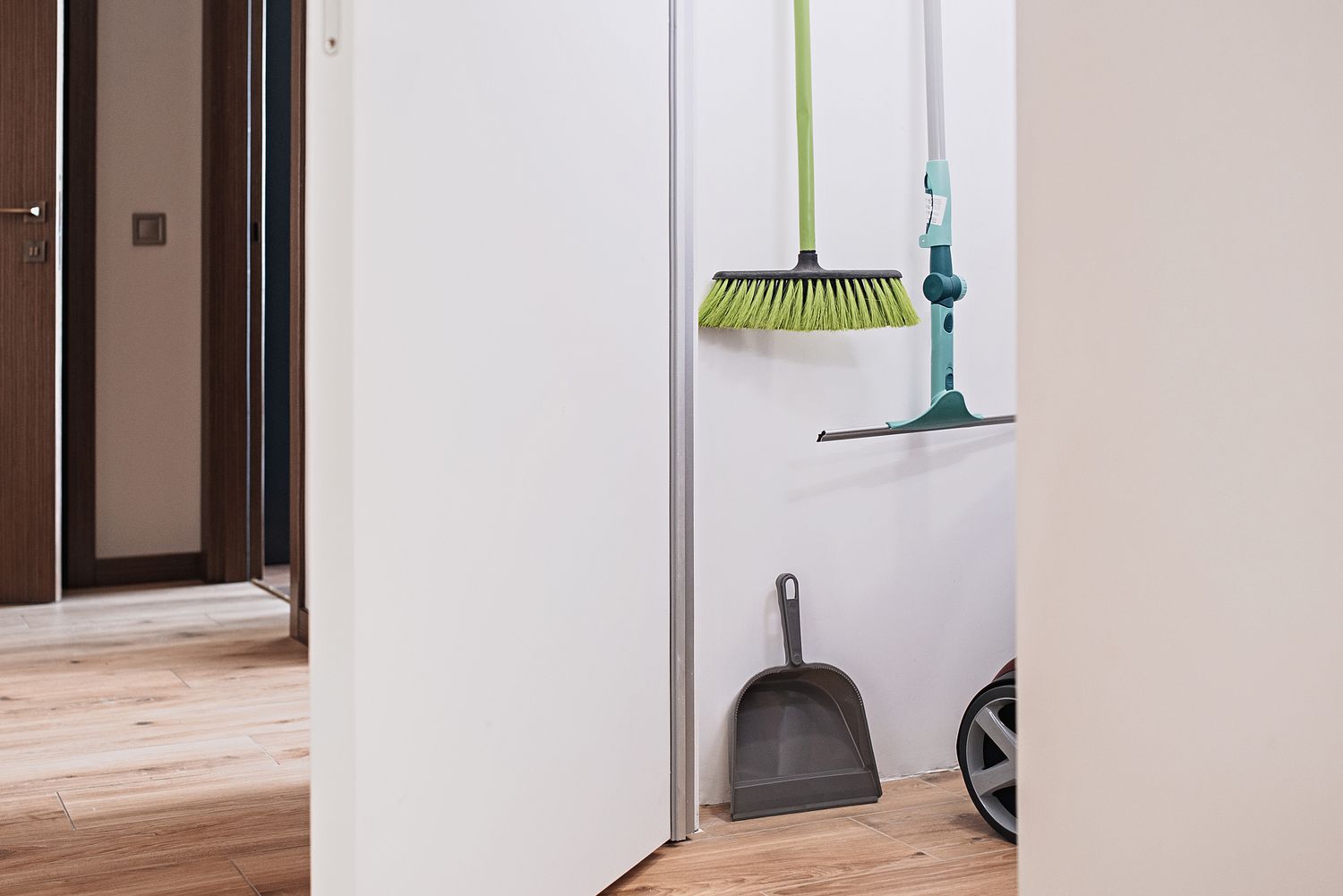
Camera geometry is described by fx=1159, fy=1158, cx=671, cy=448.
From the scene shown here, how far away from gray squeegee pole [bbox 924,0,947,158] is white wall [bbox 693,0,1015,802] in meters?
0.05

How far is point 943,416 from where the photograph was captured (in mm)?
1512

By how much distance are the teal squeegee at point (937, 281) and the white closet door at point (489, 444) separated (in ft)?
1.25

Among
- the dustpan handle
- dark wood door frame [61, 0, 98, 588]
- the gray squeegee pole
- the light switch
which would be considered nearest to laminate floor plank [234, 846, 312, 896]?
the dustpan handle

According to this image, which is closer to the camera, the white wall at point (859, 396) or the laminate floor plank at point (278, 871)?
the laminate floor plank at point (278, 871)

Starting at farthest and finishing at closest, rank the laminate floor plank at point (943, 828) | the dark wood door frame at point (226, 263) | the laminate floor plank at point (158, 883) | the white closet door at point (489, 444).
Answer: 1. the dark wood door frame at point (226, 263)
2. the laminate floor plank at point (943, 828)
3. the laminate floor plank at point (158, 883)
4. the white closet door at point (489, 444)

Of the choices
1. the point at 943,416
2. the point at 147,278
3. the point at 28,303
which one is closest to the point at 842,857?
the point at 943,416

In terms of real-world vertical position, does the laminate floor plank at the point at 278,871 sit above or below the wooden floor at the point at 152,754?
below

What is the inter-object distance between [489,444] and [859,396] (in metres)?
0.72

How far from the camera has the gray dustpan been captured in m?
1.46

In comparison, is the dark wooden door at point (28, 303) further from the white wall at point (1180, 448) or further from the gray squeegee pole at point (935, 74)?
the white wall at point (1180, 448)

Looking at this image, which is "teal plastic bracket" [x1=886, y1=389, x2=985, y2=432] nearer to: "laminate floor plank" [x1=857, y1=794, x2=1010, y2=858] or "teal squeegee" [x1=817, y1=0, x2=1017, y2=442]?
"teal squeegee" [x1=817, y1=0, x2=1017, y2=442]

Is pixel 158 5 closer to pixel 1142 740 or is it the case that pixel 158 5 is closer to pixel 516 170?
pixel 516 170

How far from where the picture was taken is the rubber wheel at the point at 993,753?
53.4 inches

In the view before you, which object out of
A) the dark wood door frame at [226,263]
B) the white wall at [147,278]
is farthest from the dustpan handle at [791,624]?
the white wall at [147,278]
